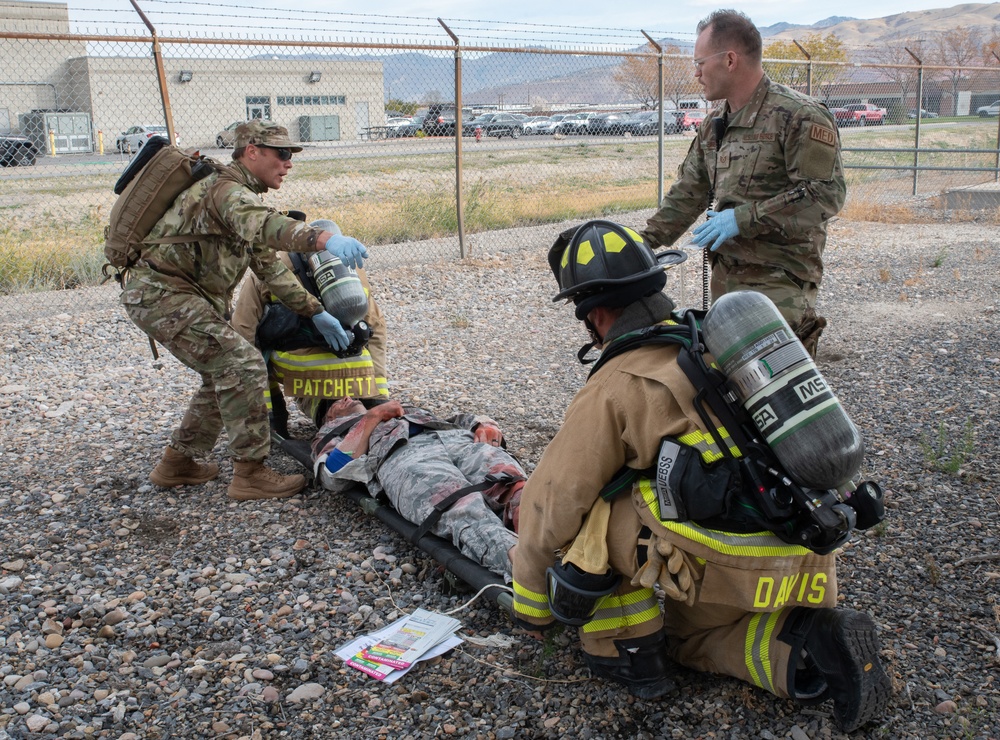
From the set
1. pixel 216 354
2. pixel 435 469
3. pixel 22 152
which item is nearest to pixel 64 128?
pixel 22 152

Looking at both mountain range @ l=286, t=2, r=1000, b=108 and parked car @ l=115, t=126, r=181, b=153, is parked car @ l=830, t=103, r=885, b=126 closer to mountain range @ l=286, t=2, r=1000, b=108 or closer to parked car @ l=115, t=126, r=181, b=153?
mountain range @ l=286, t=2, r=1000, b=108

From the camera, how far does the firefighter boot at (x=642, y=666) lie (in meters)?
2.61

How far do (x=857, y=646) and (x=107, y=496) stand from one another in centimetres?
368

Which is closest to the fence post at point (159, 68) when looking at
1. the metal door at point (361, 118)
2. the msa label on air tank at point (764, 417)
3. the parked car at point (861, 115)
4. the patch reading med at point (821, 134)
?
the patch reading med at point (821, 134)

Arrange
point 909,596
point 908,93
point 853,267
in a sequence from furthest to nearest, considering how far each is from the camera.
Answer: point 908,93 < point 853,267 < point 909,596

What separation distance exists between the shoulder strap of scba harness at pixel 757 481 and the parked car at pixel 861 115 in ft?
54.5

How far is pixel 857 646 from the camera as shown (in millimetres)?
2256

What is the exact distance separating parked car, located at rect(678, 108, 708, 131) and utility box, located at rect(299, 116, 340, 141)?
5453 millimetres

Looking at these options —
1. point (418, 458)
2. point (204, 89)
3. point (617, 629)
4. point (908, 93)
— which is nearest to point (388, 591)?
point (418, 458)

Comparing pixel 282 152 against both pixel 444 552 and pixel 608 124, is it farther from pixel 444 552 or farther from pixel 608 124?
pixel 608 124

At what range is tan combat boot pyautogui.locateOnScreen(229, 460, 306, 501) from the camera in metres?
4.40

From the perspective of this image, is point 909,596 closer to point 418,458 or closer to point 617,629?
point 617,629

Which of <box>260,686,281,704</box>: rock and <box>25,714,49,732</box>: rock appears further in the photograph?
<box>260,686,281,704</box>: rock

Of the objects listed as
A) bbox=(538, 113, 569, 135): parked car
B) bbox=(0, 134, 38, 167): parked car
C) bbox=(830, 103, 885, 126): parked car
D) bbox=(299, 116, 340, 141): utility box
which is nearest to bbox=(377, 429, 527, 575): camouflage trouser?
bbox=(0, 134, 38, 167): parked car
